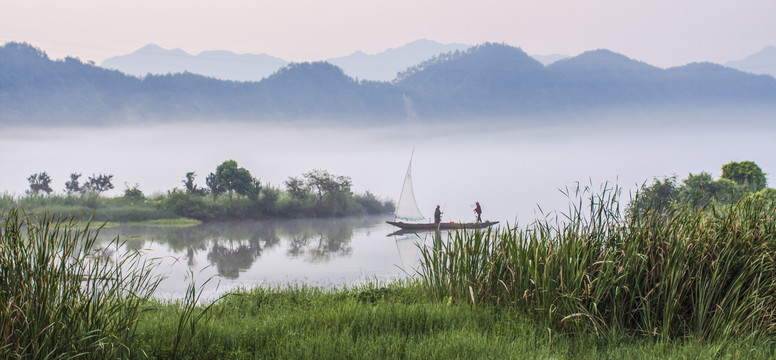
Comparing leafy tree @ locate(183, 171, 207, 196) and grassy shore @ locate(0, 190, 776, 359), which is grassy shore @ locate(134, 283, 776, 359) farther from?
leafy tree @ locate(183, 171, 207, 196)

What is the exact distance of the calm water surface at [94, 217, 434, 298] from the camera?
32.6 ft

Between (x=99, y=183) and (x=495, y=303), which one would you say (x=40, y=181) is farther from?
(x=495, y=303)

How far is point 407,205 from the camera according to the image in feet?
59.3

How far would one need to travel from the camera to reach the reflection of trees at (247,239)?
39.5ft

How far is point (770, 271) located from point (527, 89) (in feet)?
135

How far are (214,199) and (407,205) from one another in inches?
229

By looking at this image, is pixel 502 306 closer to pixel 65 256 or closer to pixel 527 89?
pixel 65 256

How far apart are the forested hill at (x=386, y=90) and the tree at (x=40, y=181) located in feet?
45.5


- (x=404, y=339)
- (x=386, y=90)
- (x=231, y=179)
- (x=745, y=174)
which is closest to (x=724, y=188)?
(x=745, y=174)

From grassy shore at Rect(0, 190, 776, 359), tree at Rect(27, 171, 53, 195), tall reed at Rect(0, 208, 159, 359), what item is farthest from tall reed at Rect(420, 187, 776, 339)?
tree at Rect(27, 171, 53, 195)

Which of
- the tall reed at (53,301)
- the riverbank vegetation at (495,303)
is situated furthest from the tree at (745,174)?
the tall reed at (53,301)

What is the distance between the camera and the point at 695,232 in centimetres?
465

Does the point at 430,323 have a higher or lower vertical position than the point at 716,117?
lower

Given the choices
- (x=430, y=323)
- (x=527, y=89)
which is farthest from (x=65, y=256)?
(x=527, y=89)
